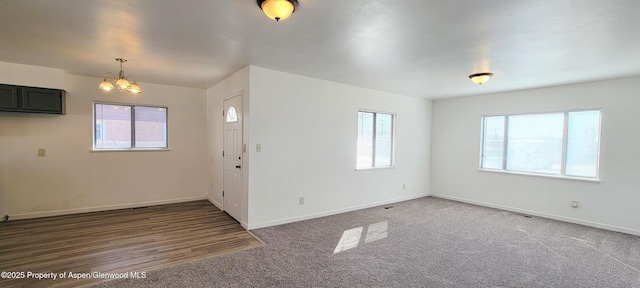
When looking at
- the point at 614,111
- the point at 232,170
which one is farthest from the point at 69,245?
Answer: the point at 614,111

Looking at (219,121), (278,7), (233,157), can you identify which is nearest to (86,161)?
(219,121)

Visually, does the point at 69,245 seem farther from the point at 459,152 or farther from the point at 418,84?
the point at 459,152

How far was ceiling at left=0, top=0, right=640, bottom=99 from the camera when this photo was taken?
2.11 m

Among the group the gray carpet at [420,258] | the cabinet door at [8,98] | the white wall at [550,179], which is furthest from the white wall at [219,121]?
the white wall at [550,179]

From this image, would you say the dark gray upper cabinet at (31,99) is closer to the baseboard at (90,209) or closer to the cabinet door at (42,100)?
the cabinet door at (42,100)

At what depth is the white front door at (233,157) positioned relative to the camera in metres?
4.21

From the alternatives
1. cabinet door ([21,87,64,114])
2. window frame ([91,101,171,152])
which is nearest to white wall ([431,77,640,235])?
window frame ([91,101,171,152])

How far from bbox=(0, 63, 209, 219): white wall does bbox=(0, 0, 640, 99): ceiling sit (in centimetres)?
80

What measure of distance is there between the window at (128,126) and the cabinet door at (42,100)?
1.70 ft

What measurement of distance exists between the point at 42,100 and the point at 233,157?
3.04 meters

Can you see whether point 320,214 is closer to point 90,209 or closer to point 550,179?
point 90,209

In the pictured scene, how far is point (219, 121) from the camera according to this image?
5.11 m

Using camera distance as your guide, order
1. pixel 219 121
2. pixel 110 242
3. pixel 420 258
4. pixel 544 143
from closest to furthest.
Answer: pixel 420 258
pixel 110 242
pixel 544 143
pixel 219 121

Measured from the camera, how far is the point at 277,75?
13.5ft
